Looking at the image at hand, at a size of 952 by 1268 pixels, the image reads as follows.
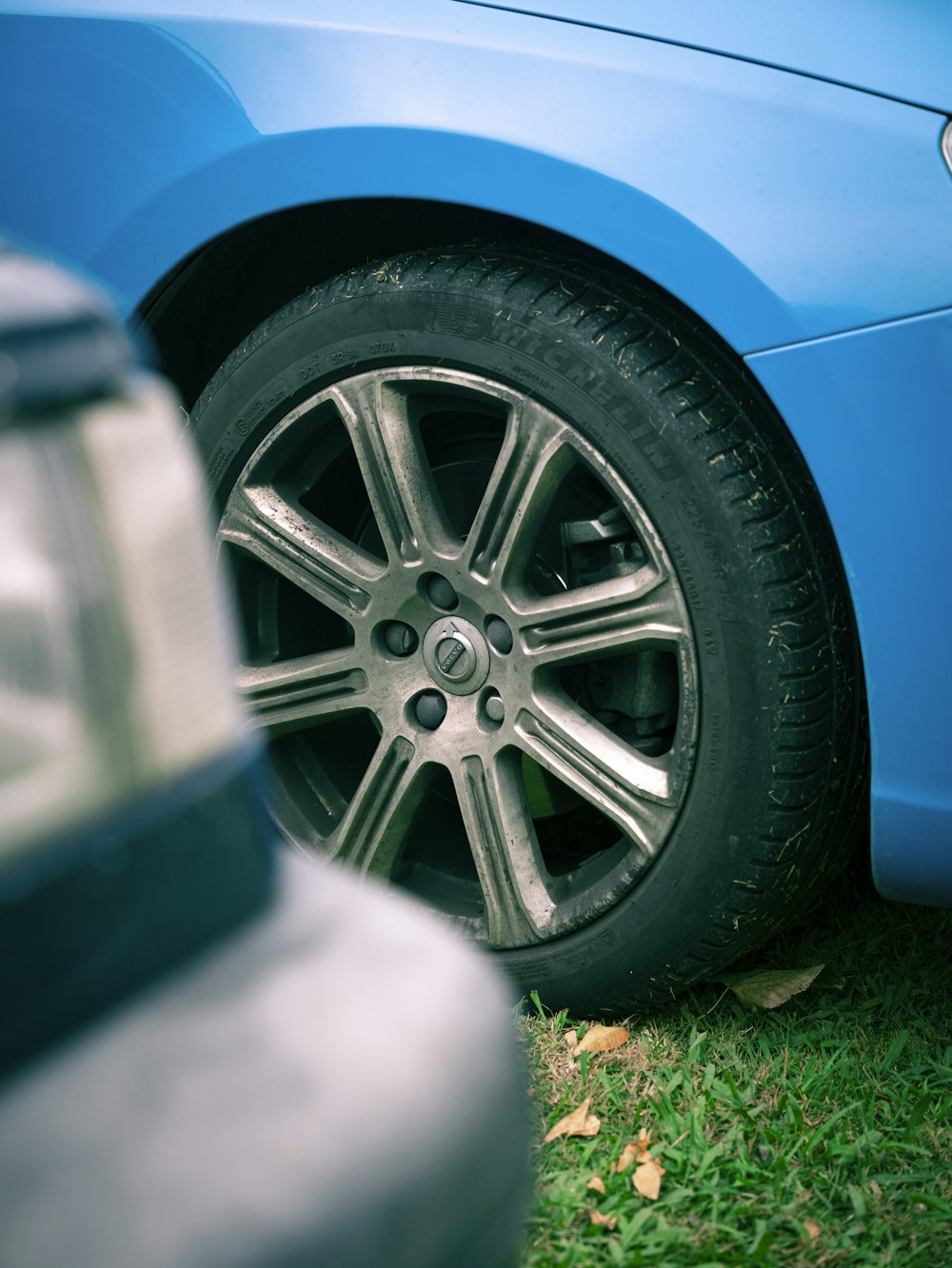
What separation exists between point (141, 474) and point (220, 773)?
6.7 inches

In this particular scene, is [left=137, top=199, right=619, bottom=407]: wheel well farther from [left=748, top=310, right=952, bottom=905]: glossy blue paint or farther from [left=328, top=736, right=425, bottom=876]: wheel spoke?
[left=328, top=736, right=425, bottom=876]: wheel spoke

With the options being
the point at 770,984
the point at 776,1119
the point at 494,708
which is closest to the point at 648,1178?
the point at 776,1119

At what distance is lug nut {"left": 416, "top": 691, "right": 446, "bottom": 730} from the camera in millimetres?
1962

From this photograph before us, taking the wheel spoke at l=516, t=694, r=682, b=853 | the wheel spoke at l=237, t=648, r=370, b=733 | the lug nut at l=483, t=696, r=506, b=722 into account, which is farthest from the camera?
the wheel spoke at l=237, t=648, r=370, b=733

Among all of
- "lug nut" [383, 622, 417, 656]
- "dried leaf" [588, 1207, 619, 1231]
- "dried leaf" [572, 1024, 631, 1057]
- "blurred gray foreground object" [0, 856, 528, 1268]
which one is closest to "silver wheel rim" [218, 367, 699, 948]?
"lug nut" [383, 622, 417, 656]

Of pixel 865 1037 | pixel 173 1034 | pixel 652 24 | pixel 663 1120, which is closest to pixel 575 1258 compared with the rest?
pixel 663 1120

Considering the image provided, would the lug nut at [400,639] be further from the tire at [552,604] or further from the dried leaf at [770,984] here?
the dried leaf at [770,984]

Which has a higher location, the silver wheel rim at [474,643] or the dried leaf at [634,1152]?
the silver wheel rim at [474,643]

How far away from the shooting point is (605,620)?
5.90 ft

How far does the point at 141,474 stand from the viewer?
2.12ft

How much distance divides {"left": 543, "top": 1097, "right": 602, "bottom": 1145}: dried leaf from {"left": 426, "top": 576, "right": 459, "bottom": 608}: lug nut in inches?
29.5

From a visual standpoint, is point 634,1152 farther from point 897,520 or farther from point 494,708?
point 897,520

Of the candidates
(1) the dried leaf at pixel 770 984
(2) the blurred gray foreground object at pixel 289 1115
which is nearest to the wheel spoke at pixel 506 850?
(1) the dried leaf at pixel 770 984

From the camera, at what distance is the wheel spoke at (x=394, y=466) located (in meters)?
1.91
